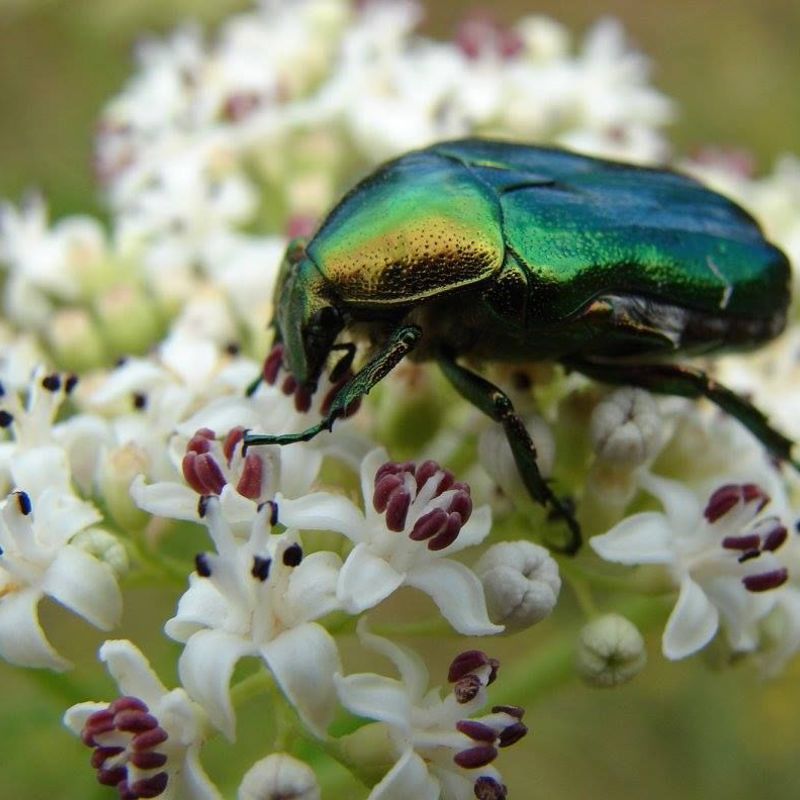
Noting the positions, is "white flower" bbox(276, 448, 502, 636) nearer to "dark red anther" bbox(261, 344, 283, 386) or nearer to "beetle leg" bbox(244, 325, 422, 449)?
"beetle leg" bbox(244, 325, 422, 449)

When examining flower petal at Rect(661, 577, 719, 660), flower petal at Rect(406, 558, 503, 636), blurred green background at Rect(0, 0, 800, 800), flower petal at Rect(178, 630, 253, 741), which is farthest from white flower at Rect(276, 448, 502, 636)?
blurred green background at Rect(0, 0, 800, 800)

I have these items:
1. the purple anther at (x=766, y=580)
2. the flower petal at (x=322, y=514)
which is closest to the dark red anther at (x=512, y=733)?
the flower petal at (x=322, y=514)

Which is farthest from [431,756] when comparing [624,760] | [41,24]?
[41,24]

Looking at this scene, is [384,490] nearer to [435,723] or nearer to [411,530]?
[411,530]

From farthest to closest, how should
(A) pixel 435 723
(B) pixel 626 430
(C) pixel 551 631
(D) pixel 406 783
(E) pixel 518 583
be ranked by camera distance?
1. (C) pixel 551 631
2. (B) pixel 626 430
3. (E) pixel 518 583
4. (A) pixel 435 723
5. (D) pixel 406 783

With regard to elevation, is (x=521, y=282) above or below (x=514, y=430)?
above

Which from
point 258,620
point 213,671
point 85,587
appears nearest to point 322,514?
point 258,620

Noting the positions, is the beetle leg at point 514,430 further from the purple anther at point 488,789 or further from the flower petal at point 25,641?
the flower petal at point 25,641

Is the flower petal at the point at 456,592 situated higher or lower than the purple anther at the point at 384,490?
lower
